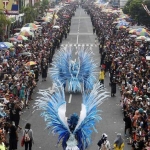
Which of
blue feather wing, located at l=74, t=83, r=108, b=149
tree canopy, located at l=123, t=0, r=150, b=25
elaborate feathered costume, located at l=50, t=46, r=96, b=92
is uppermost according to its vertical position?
blue feather wing, located at l=74, t=83, r=108, b=149

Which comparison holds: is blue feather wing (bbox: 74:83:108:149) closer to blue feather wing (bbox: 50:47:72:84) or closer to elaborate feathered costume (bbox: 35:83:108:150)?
elaborate feathered costume (bbox: 35:83:108:150)

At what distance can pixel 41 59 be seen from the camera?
31156 millimetres

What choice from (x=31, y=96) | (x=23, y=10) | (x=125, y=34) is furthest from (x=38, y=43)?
(x=23, y=10)

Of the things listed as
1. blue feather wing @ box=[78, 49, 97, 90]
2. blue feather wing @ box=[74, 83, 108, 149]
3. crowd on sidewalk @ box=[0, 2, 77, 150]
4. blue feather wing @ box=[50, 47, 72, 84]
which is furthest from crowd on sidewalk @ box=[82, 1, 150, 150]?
crowd on sidewalk @ box=[0, 2, 77, 150]

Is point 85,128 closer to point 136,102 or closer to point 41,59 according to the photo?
point 136,102

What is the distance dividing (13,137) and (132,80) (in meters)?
10.7

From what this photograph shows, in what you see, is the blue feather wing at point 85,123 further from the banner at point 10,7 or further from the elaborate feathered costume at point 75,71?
the banner at point 10,7

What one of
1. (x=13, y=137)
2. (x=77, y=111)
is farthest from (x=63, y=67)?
(x=13, y=137)

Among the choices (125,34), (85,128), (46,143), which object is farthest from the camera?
(125,34)

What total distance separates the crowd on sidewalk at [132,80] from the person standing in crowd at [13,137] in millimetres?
3811

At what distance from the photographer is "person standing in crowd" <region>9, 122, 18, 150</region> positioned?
15.5 m

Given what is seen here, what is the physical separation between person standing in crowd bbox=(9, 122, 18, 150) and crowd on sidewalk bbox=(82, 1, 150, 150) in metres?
3.81

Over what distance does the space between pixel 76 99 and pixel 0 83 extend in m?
3.89

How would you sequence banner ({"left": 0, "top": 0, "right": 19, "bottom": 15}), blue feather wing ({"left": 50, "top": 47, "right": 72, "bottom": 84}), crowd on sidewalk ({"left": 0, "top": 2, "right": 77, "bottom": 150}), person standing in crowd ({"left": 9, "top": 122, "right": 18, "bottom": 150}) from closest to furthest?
person standing in crowd ({"left": 9, "top": 122, "right": 18, "bottom": 150}), crowd on sidewalk ({"left": 0, "top": 2, "right": 77, "bottom": 150}), blue feather wing ({"left": 50, "top": 47, "right": 72, "bottom": 84}), banner ({"left": 0, "top": 0, "right": 19, "bottom": 15})
